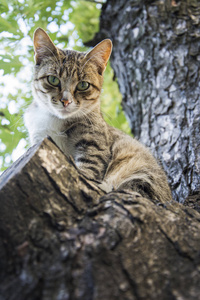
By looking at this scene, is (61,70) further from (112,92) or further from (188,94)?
(112,92)

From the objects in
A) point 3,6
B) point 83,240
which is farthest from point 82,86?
point 83,240

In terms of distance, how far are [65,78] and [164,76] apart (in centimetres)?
121

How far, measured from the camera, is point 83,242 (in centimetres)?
125

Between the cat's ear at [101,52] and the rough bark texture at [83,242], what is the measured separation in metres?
Result: 1.67

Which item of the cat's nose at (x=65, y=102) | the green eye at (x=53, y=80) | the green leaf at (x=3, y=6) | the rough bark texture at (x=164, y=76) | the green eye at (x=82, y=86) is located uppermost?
the green leaf at (x=3, y=6)

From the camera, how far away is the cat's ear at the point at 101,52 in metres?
2.92

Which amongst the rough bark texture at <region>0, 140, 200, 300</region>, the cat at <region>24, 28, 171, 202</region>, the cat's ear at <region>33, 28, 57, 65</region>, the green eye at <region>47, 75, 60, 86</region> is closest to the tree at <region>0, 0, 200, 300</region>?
the rough bark texture at <region>0, 140, 200, 300</region>

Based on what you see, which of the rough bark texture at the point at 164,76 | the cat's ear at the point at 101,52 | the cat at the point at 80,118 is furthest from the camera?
the cat's ear at the point at 101,52

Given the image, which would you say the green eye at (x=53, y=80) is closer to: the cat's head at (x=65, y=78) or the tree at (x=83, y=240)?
the cat's head at (x=65, y=78)

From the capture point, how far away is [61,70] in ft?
9.04

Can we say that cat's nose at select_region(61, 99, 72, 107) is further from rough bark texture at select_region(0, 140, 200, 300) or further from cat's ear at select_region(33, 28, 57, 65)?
rough bark texture at select_region(0, 140, 200, 300)

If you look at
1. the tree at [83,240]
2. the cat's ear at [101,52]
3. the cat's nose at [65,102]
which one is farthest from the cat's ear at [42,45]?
the tree at [83,240]

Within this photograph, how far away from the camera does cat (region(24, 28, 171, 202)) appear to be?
2588mm

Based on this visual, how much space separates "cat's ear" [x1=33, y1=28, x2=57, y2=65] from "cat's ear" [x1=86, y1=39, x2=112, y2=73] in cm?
38
